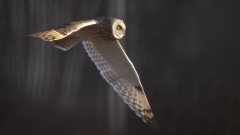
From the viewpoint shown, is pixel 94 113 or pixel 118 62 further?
pixel 94 113

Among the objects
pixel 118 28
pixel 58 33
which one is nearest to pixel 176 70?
pixel 118 28

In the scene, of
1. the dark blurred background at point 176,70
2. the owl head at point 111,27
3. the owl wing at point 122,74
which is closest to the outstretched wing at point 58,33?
the owl head at point 111,27

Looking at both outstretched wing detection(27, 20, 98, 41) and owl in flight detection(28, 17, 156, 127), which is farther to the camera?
owl in flight detection(28, 17, 156, 127)

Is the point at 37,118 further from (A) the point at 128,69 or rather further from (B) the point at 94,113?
(A) the point at 128,69

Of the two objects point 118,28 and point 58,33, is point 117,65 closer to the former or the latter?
point 118,28

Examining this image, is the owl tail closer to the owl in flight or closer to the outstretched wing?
the owl in flight

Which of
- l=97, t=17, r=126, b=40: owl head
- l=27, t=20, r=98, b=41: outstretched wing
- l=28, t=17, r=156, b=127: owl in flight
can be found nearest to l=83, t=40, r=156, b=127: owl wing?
l=28, t=17, r=156, b=127: owl in flight

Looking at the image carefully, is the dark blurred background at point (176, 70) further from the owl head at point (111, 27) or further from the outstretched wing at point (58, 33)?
the outstretched wing at point (58, 33)

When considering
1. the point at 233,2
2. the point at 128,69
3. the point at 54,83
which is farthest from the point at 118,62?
the point at 233,2
